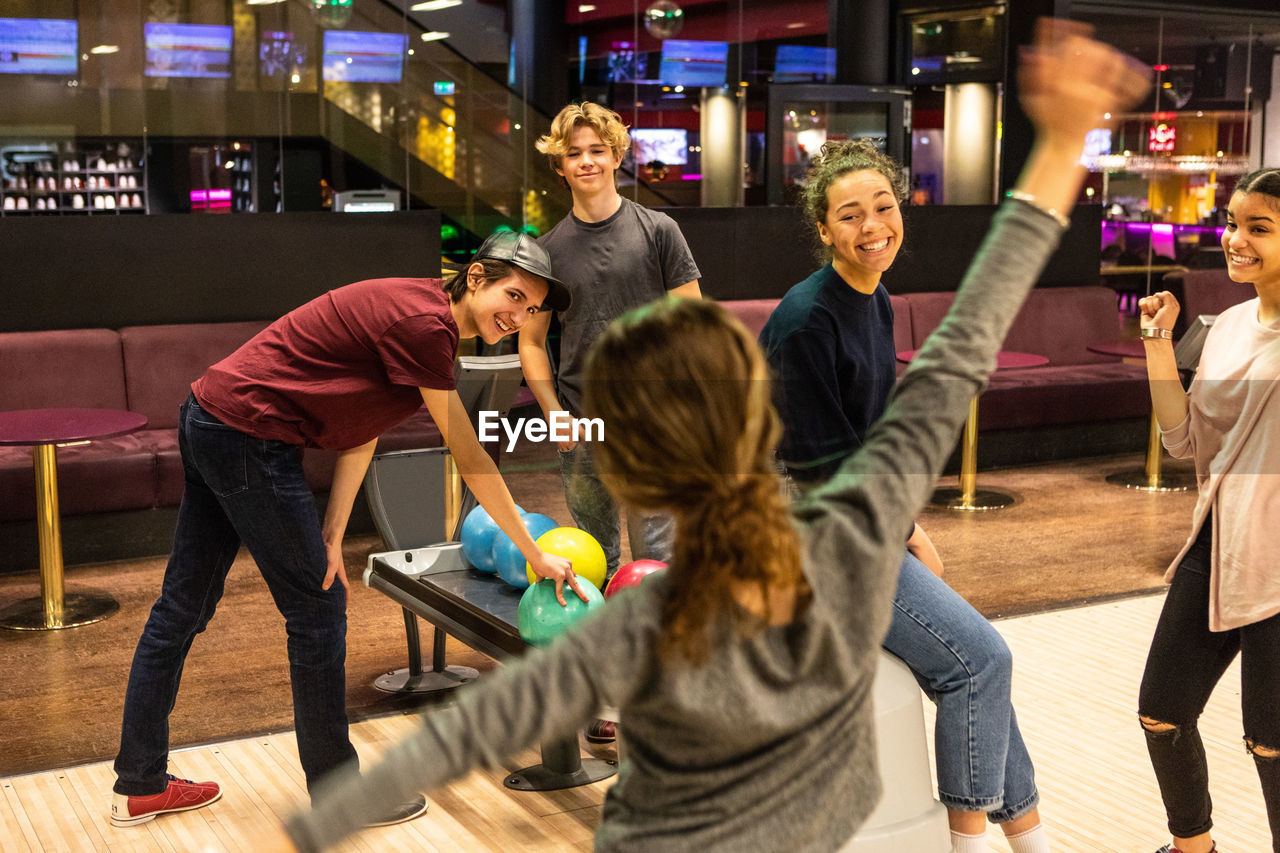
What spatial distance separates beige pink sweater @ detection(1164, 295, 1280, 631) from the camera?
234cm

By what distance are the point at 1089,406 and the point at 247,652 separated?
5.27m

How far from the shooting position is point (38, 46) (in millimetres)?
8109

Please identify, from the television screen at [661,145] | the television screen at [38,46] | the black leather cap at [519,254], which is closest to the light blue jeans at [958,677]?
the black leather cap at [519,254]

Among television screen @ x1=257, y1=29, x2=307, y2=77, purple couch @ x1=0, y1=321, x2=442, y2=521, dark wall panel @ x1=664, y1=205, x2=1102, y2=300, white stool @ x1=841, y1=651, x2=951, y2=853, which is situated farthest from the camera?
television screen @ x1=257, y1=29, x2=307, y2=77

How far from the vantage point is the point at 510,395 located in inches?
208

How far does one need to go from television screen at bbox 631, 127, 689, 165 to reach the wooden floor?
6919 mm

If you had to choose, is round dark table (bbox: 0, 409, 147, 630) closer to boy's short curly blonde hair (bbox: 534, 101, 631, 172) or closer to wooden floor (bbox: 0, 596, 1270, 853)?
wooden floor (bbox: 0, 596, 1270, 853)

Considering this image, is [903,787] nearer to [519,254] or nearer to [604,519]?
[519,254]

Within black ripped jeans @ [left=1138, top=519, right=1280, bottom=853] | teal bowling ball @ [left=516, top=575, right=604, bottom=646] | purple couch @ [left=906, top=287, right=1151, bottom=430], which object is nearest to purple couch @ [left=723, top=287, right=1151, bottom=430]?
purple couch @ [left=906, top=287, right=1151, bottom=430]

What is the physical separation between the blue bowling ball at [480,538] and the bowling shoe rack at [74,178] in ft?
18.2

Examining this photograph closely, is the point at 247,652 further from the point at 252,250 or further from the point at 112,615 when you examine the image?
the point at 252,250

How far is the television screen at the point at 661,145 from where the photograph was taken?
10.1 metres

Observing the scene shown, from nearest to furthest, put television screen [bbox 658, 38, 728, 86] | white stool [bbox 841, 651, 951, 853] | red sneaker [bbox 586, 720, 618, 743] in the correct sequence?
white stool [bbox 841, 651, 951, 853], red sneaker [bbox 586, 720, 618, 743], television screen [bbox 658, 38, 728, 86]

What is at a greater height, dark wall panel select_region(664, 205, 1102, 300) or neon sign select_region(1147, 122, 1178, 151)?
neon sign select_region(1147, 122, 1178, 151)
